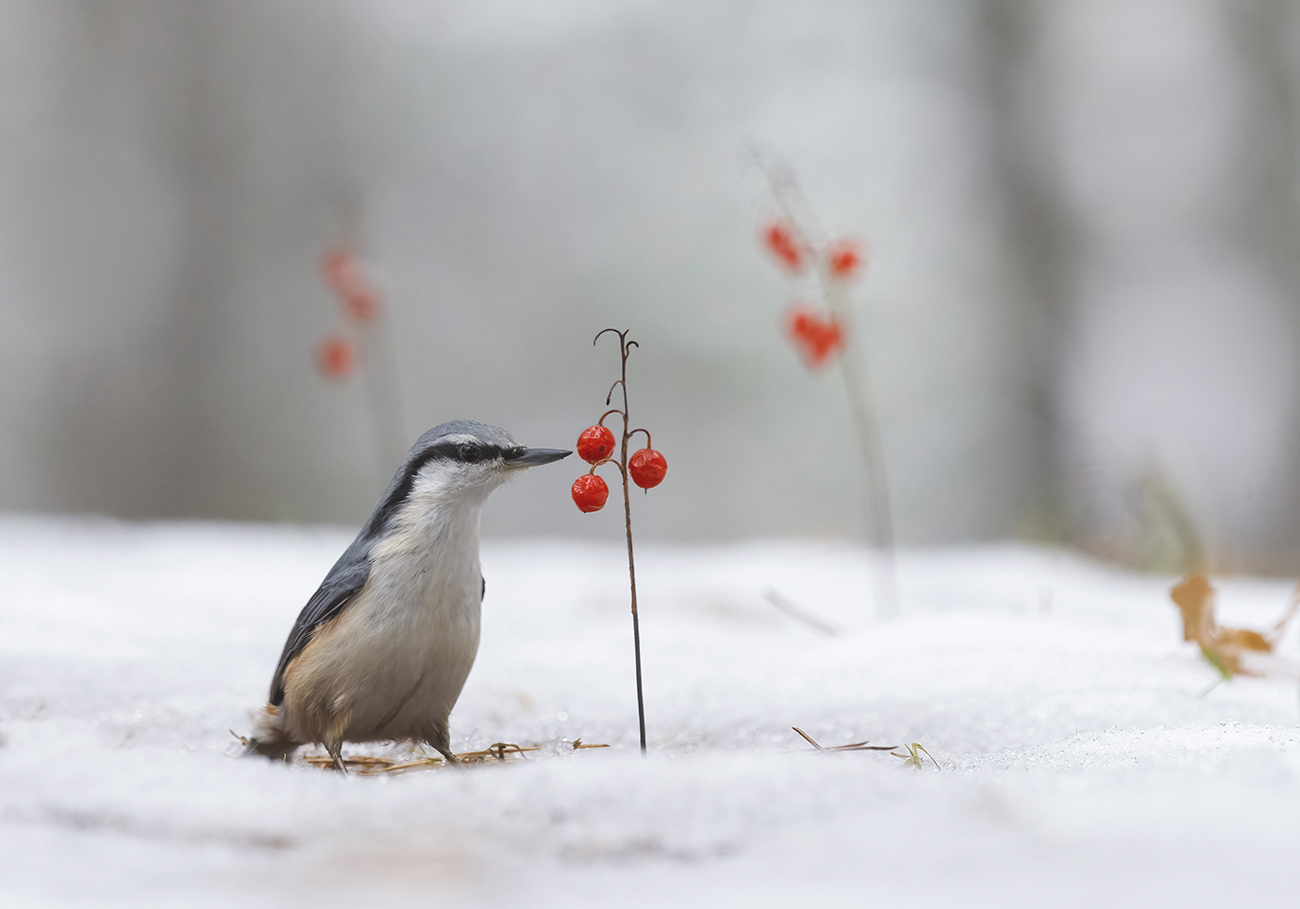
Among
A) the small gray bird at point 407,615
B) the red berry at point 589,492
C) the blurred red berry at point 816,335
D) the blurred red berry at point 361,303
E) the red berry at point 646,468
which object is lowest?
the small gray bird at point 407,615

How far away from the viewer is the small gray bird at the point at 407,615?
4.02ft

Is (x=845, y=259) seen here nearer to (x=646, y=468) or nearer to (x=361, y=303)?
(x=646, y=468)

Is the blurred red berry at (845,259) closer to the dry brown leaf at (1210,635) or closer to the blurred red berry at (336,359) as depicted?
the dry brown leaf at (1210,635)

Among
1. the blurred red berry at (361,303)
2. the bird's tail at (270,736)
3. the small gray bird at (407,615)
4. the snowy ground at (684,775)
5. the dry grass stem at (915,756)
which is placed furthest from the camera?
the blurred red berry at (361,303)

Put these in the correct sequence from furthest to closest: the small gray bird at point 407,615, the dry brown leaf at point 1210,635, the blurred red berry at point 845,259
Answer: the blurred red berry at point 845,259, the dry brown leaf at point 1210,635, the small gray bird at point 407,615

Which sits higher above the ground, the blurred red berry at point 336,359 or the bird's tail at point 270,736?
the blurred red berry at point 336,359

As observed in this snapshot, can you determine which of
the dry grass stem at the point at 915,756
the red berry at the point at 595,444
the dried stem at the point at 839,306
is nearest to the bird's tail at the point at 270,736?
the red berry at the point at 595,444

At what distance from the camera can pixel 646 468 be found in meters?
1.16

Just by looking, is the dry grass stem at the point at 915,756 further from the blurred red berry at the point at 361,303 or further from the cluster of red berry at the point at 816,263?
the blurred red berry at the point at 361,303

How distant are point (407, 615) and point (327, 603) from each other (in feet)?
0.46

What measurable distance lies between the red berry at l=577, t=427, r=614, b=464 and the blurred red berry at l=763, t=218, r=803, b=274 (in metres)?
1.21

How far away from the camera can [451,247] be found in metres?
6.12

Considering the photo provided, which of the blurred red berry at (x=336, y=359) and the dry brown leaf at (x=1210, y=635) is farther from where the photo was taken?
the blurred red berry at (x=336, y=359)

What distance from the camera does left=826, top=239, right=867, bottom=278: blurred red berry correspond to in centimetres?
216
